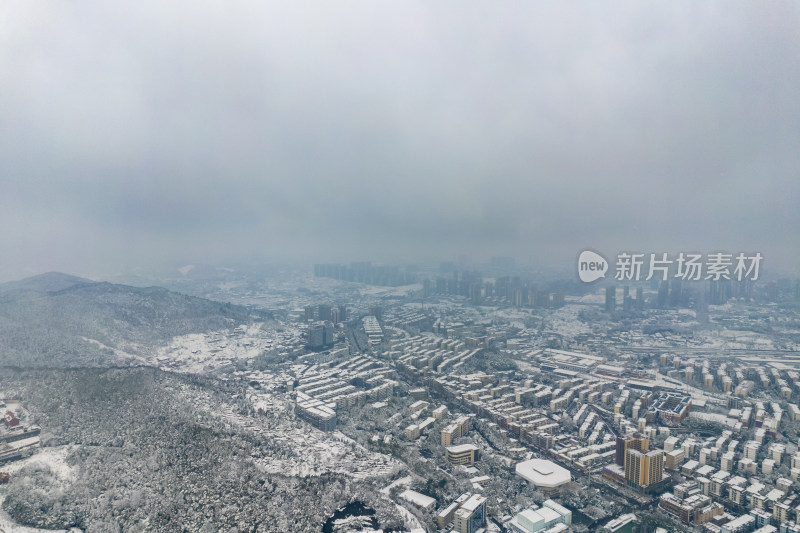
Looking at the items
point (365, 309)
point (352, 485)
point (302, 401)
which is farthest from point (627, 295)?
point (352, 485)

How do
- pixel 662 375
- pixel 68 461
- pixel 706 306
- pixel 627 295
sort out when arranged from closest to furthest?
pixel 68 461, pixel 662 375, pixel 706 306, pixel 627 295

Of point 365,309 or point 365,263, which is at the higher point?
point 365,263

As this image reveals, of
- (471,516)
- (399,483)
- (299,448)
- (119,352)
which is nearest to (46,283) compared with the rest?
(119,352)

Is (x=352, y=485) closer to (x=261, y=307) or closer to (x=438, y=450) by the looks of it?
(x=438, y=450)

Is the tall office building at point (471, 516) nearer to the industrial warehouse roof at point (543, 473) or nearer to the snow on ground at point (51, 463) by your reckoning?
the industrial warehouse roof at point (543, 473)

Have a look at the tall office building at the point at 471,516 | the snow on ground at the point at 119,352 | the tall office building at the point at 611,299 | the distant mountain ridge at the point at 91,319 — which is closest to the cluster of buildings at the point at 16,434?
the distant mountain ridge at the point at 91,319
